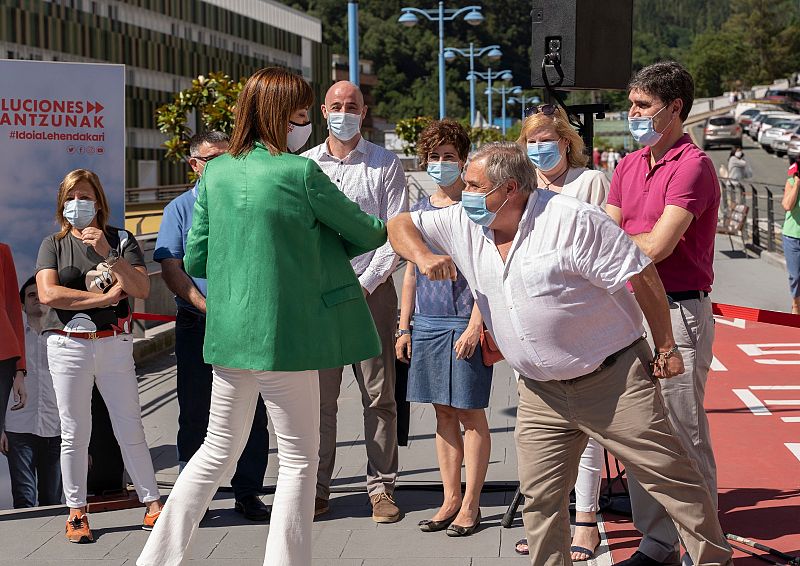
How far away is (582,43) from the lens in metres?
7.20

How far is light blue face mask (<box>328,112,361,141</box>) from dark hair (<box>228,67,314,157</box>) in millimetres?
1338

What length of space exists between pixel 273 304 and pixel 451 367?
1545 millimetres

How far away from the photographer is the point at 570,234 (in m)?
3.98

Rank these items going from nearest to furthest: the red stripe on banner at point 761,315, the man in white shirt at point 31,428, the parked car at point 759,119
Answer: the red stripe on banner at point 761,315 < the man in white shirt at point 31,428 < the parked car at point 759,119

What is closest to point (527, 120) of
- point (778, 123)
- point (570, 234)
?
point (570, 234)

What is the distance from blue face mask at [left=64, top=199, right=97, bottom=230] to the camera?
5.64 meters

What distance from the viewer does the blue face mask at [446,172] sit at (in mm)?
5730

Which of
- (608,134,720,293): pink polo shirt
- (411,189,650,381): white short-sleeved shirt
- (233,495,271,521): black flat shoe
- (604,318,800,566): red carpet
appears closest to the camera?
(411,189,650,381): white short-sleeved shirt

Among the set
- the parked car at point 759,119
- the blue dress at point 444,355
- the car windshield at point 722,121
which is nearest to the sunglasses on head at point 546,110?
the blue dress at point 444,355

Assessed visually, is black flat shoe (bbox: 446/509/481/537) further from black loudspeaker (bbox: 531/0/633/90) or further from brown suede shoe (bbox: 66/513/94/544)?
black loudspeaker (bbox: 531/0/633/90)

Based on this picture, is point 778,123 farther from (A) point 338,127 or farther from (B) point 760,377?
(A) point 338,127

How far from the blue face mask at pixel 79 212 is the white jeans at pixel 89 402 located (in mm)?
534

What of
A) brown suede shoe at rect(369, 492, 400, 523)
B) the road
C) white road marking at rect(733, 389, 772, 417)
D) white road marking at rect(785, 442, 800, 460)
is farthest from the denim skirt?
the road

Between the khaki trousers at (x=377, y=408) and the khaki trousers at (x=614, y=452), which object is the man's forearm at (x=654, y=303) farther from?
the khaki trousers at (x=377, y=408)
